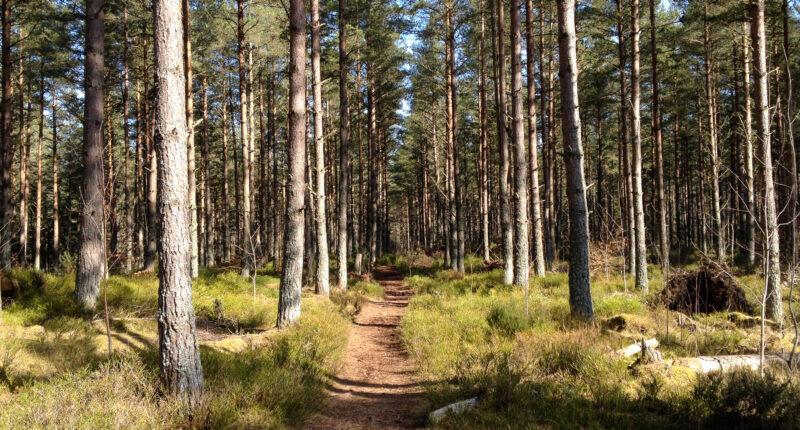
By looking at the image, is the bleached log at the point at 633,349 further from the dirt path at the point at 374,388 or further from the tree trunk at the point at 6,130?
the tree trunk at the point at 6,130

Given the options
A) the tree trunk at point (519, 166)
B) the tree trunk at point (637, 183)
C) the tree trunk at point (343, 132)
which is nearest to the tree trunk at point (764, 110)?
the tree trunk at point (637, 183)

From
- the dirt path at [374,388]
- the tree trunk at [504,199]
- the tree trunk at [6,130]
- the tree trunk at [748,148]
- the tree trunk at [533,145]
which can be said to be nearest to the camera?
the dirt path at [374,388]

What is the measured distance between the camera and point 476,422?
157 inches

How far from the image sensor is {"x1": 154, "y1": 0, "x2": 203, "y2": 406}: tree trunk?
4152mm

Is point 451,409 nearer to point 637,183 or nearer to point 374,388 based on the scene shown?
point 374,388

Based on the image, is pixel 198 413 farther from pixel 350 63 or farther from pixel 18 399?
pixel 350 63

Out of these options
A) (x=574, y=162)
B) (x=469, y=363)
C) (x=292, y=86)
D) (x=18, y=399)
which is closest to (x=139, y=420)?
(x=18, y=399)

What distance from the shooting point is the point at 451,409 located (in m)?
4.34

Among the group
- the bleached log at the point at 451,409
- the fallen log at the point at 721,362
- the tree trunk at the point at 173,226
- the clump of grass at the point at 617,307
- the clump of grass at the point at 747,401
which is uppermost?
the tree trunk at the point at 173,226

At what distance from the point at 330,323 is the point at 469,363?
3.81m

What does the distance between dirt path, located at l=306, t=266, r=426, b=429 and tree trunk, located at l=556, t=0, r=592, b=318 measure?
11.2 feet

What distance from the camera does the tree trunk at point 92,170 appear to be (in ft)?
25.2

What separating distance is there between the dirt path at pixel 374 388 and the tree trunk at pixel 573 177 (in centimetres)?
340

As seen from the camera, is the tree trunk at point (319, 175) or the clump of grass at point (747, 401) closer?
the clump of grass at point (747, 401)
